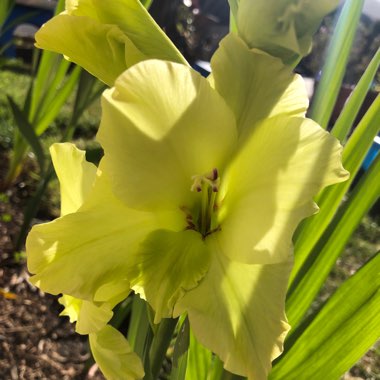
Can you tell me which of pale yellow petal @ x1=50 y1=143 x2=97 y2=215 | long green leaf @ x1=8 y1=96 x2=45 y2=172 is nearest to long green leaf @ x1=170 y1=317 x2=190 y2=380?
pale yellow petal @ x1=50 y1=143 x2=97 y2=215

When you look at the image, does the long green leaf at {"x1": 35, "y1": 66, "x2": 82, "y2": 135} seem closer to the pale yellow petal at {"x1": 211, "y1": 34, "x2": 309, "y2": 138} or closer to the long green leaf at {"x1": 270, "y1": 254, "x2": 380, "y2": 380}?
the long green leaf at {"x1": 270, "y1": 254, "x2": 380, "y2": 380}

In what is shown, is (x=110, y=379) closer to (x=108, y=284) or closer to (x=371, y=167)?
(x=108, y=284)

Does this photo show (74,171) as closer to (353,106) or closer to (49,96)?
(353,106)

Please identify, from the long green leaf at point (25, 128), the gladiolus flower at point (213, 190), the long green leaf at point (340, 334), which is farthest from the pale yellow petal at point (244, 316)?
the long green leaf at point (25, 128)

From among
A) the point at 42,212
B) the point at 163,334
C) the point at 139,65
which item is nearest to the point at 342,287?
the point at 163,334

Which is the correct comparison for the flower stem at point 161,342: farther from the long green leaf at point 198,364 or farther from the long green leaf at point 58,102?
the long green leaf at point 58,102

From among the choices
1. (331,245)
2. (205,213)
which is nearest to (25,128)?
(331,245)
